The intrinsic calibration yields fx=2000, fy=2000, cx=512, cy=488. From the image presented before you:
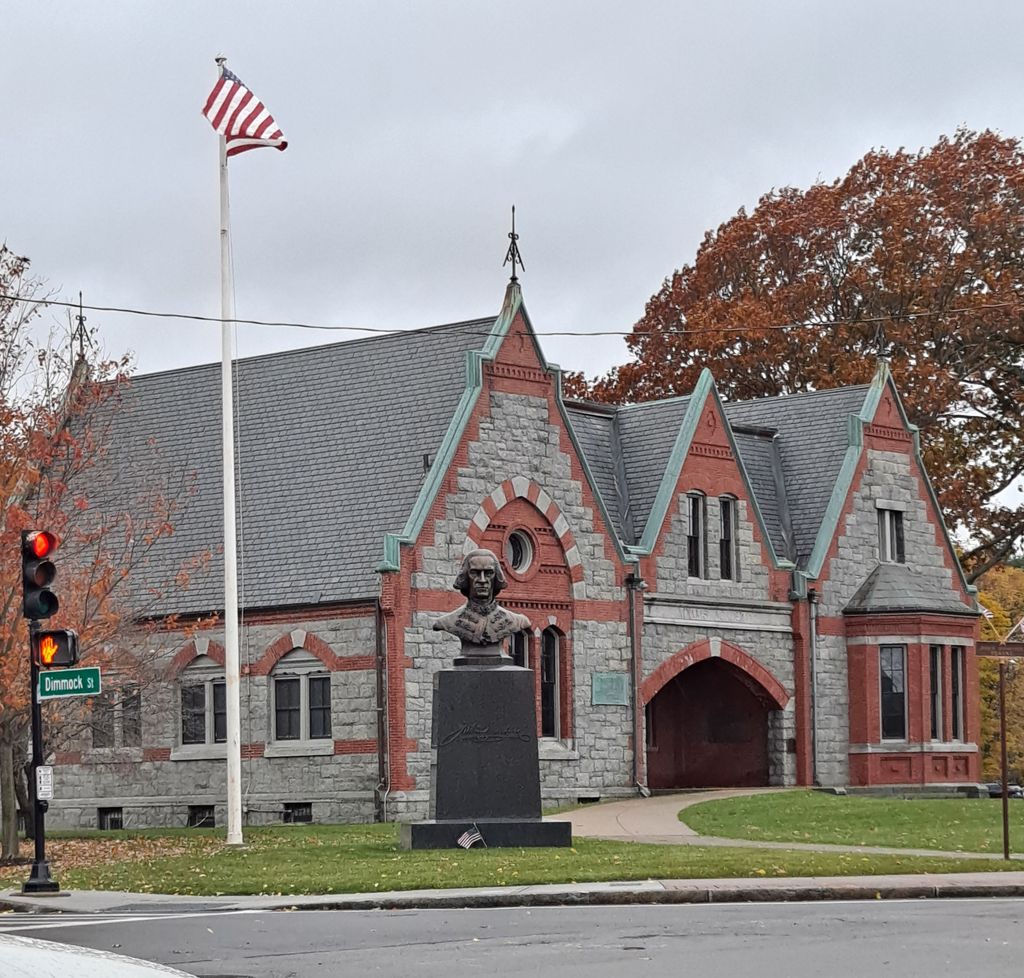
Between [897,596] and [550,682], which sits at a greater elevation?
[897,596]

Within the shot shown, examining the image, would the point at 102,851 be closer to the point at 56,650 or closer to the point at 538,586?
the point at 56,650

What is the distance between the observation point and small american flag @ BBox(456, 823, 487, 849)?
2558 cm

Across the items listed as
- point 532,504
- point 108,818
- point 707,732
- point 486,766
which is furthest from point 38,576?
point 707,732

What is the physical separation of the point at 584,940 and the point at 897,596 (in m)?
29.7

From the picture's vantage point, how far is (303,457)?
39.7 meters

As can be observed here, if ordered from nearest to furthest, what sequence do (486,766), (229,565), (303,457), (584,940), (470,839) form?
(584,940) → (470,839) → (486,766) → (229,565) → (303,457)

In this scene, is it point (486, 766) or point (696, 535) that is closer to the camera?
point (486, 766)

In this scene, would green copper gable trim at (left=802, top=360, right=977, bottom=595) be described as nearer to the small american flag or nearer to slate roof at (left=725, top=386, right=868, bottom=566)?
slate roof at (left=725, top=386, right=868, bottom=566)

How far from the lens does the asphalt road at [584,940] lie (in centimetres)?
1375

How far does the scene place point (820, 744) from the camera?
142 feet

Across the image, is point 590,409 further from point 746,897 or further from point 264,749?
point 746,897

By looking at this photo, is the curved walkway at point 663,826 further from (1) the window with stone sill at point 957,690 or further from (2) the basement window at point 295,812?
(1) the window with stone sill at point 957,690
